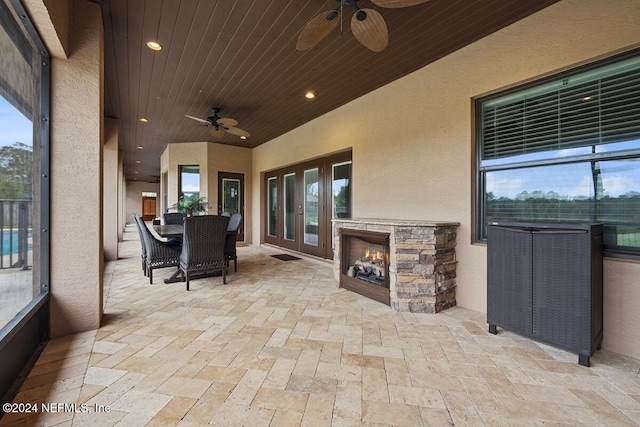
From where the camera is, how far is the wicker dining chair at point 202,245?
3.39 m

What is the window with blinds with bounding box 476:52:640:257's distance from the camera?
2.04 m

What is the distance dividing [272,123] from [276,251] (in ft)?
10.1

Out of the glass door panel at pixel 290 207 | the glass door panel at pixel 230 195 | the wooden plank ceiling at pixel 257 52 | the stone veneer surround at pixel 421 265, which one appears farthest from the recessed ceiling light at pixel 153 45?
the glass door panel at pixel 230 195

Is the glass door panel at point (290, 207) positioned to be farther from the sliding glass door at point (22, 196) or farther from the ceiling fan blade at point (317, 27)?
the sliding glass door at point (22, 196)

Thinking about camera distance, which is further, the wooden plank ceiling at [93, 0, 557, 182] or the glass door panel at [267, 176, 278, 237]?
the glass door panel at [267, 176, 278, 237]

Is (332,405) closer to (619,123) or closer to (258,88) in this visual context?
(619,123)

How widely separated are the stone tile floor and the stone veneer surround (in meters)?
0.17

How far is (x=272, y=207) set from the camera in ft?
24.3

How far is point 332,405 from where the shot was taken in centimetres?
148

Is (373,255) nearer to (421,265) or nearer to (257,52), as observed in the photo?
(421,265)

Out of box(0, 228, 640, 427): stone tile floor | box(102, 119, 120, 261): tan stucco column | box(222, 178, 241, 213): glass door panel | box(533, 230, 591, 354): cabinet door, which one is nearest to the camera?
box(0, 228, 640, 427): stone tile floor

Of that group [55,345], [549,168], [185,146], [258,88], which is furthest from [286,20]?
[185,146]

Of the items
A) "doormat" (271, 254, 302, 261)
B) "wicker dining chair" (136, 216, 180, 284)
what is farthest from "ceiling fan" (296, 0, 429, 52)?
"doormat" (271, 254, 302, 261)

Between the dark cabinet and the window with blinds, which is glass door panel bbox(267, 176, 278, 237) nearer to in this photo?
the window with blinds
